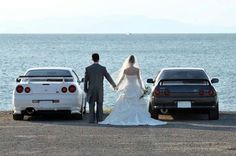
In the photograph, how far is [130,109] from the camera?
18.8 m

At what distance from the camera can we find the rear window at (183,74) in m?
20.3

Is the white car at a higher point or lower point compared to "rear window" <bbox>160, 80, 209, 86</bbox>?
lower

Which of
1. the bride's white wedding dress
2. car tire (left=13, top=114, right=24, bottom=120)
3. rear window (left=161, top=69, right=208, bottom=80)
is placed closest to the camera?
the bride's white wedding dress

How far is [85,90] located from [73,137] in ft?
13.2

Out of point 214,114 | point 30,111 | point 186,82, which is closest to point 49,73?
point 30,111

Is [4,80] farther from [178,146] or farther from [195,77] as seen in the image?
[178,146]

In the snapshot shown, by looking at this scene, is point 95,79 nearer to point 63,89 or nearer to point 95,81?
point 95,81

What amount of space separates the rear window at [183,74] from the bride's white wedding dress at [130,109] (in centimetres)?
142

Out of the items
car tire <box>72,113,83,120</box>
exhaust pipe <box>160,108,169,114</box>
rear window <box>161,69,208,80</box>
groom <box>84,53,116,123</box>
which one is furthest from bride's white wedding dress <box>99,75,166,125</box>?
rear window <box>161,69,208,80</box>

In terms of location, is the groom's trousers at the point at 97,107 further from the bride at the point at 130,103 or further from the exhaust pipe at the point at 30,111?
the exhaust pipe at the point at 30,111

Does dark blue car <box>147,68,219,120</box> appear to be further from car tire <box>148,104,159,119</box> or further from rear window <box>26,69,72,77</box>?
rear window <box>26,69,72,77</box>

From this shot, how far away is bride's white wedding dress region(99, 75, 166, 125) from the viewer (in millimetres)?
18453

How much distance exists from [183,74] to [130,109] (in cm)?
245

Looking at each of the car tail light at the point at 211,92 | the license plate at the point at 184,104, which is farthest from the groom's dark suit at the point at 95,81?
the car tail light at the point at 211,92
